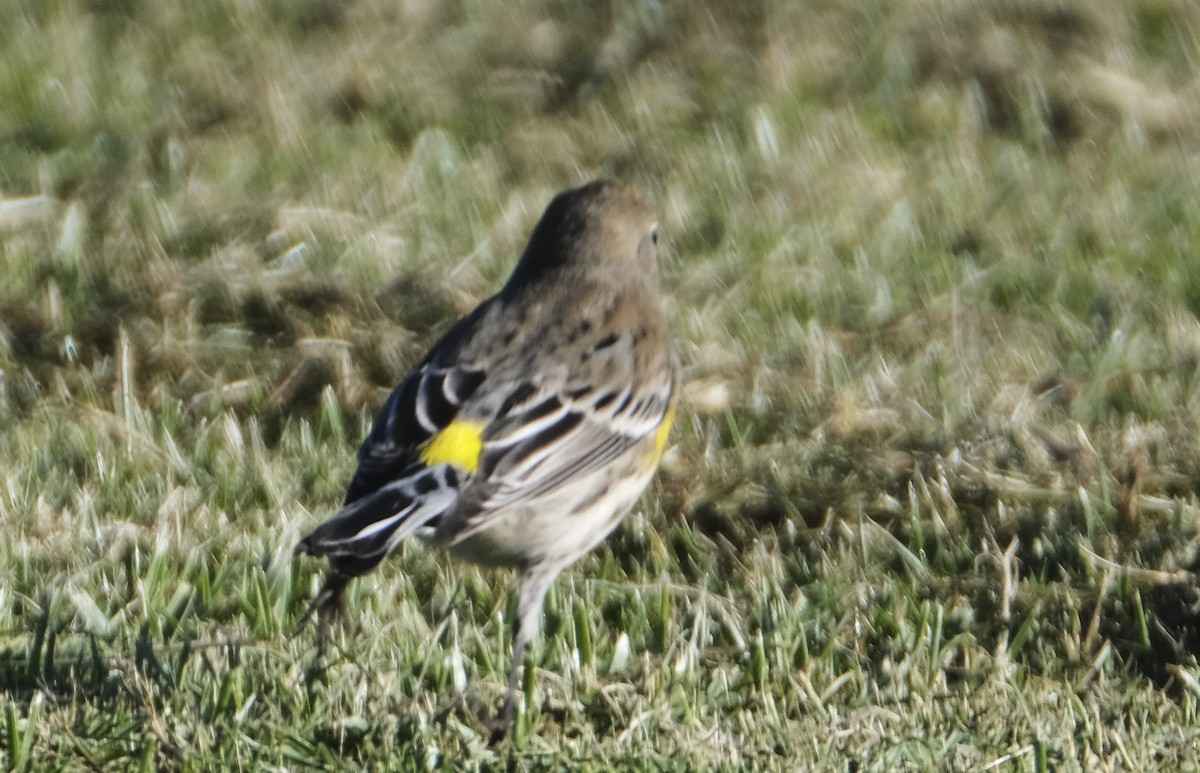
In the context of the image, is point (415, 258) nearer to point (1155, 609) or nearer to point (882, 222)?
point (882, 222)

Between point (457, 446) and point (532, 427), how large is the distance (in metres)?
0.26

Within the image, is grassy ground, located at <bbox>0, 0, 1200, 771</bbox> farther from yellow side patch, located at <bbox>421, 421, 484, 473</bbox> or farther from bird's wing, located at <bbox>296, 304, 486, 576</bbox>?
yellow side patch, located at <bbox>421, 421, 484, 473</bbox>

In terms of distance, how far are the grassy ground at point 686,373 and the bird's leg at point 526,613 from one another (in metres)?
0.07

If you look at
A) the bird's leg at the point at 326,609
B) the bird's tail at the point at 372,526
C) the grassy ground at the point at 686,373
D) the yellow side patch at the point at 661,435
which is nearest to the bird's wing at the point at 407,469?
the bird's tail at the point at 372,526

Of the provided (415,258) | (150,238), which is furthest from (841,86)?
(150,238)

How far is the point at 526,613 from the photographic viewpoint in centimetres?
486

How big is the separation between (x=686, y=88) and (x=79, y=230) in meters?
2.95

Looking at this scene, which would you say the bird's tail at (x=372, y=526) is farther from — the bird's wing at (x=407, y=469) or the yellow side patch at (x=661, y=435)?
the yellow side patch at (x=661, y=435)

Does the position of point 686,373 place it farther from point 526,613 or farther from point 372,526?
point 372,526

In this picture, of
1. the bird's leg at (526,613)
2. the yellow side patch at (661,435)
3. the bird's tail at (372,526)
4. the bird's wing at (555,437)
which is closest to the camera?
the bird's tail at (372,526)

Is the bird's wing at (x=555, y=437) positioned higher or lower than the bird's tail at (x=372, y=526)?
lower

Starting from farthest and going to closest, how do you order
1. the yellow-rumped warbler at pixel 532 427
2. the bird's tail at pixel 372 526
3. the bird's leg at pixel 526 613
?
the yellow-rumped warbler at pixel 532 427 → the bird's leg at pixel 526 613 → the bird's tail at pixel 372 526

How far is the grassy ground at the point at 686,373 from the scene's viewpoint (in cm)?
453

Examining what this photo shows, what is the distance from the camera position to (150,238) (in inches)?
286
